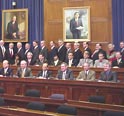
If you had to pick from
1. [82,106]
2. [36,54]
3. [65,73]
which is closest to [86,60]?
[65,73]

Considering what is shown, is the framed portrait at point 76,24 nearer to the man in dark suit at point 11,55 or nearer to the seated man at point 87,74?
the man in dark suit at point 11,55

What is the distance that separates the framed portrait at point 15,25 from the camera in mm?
14672

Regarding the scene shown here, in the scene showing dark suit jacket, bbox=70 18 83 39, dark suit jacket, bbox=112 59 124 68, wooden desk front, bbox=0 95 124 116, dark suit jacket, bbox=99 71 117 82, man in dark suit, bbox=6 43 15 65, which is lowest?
wooden desk front, bbox=0 95 124 116

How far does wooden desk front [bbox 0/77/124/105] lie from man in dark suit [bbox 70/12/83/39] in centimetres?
435

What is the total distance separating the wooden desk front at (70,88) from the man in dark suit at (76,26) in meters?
4.35

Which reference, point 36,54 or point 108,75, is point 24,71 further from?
point 108,75

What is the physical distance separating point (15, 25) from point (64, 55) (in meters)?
3.41

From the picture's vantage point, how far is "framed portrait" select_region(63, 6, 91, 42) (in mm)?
13273

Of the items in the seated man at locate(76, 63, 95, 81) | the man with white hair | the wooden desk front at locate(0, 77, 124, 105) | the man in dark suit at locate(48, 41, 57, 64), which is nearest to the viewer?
the wooden desk front at locate(0, 77, 124, 105)

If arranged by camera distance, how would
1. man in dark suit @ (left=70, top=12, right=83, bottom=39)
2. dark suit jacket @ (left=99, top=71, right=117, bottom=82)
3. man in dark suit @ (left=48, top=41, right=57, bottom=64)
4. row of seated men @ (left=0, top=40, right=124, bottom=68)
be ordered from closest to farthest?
1. dark suit jacket @ (left=99, top=71, right=117, bottom=82)
2. row of seated men @ (left=0, top=40, right=124, bottom=68)
3. man in dark suit @ (left=48, top=41, right=57, bottom=64)
4. man in dark suit @ (left=70, top=12, right=83, bottom=39)

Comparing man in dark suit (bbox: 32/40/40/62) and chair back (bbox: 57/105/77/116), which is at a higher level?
man in dark suit (bbox: 32/40/40/62)

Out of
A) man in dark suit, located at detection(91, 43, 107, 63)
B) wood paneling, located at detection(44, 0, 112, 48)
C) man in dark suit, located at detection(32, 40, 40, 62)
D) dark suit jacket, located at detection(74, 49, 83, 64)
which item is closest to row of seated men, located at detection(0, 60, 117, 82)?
dark suit jacket, located at detection(74, 49, 83, 64)

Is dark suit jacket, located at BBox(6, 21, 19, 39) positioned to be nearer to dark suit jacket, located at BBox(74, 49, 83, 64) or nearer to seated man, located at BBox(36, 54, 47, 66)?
seated man, located at BBox(36, 54, 47, 66)

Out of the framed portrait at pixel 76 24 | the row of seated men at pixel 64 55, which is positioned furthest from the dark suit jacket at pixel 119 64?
the framed portrait at pixel 76 24
